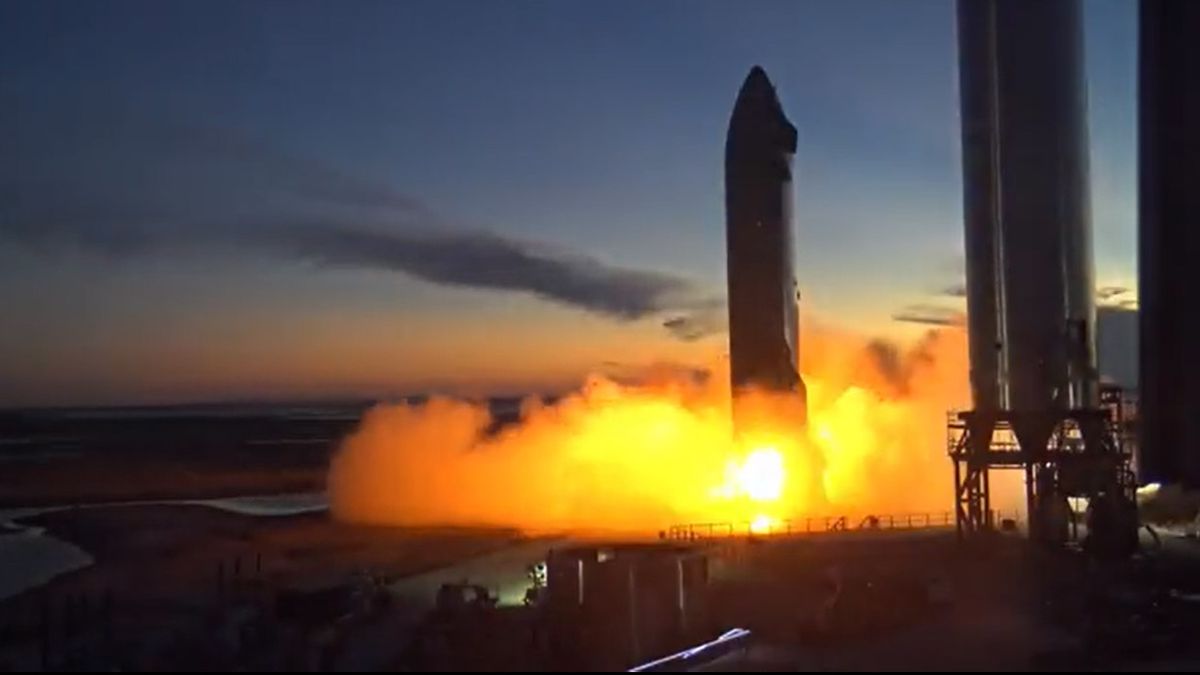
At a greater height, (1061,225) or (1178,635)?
(1061,225)

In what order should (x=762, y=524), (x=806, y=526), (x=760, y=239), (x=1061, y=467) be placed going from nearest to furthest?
(x=1061, y=467), (x=760, y=239), (x=806, y=526), (x=762, y=524)

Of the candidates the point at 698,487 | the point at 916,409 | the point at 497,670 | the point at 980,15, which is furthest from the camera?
the point at 916,409

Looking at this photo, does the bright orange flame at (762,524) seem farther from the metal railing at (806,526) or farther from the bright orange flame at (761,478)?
the bright orange flame at (761,478)

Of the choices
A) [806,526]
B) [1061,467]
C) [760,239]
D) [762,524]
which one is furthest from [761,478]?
[1061,467]

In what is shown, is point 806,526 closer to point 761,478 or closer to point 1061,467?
point 761,478

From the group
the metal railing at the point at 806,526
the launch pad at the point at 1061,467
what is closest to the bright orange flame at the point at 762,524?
the metal railing at the point at 806,526

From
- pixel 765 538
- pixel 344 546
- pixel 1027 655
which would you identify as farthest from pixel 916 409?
pixel 1027 655

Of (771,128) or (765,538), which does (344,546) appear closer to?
(765,538)
